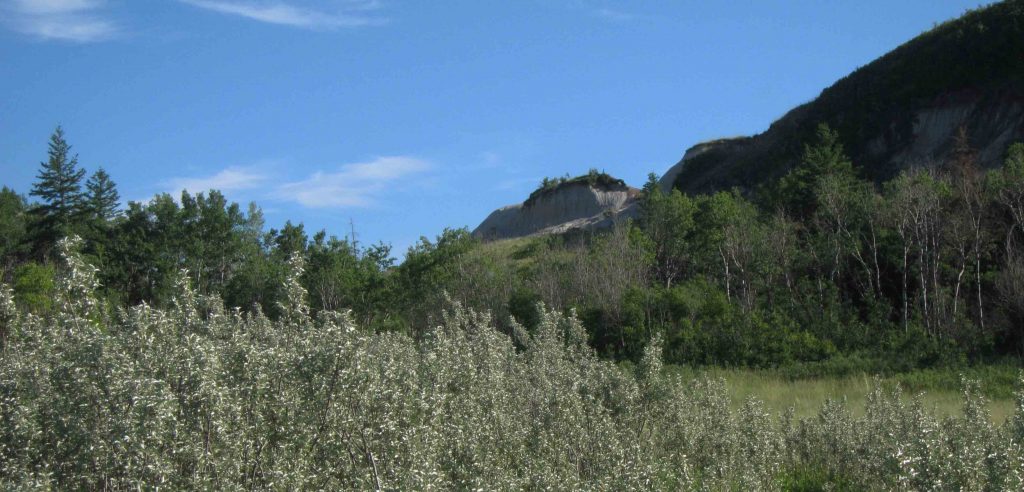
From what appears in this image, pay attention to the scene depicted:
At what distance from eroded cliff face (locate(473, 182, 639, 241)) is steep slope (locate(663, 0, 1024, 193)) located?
14264 mm

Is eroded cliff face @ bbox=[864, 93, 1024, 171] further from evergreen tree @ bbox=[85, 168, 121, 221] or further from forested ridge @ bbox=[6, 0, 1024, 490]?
evergreen tree @ bbox=[85, 168, 121, 221]

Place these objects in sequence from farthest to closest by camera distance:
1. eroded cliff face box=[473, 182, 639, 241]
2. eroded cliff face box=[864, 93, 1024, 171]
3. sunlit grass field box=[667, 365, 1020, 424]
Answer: eroded cliff face box=[473, 182, 639, 241]
eroded cliff face box=[864, 93, 1024, 171]
sunlit grass field box=[667, 365, 1020, 424]

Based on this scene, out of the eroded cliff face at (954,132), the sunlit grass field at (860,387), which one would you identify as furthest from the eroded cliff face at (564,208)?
Answer: the sunlit grass field at (860,387)

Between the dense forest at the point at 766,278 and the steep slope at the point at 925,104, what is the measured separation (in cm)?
397

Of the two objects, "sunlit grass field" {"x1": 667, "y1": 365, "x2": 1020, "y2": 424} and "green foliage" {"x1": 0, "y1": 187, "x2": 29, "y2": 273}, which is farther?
"green foliage" {"x1": 0, "y1": 187, "x2": 29, "y2": 273}

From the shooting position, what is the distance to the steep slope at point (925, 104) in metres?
53.5

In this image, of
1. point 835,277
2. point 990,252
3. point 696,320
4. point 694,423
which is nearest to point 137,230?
point 696,320

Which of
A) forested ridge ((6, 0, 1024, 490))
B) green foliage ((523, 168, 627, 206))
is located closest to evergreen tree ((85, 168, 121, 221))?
forested ridge ((6, 0, 1024, 490))

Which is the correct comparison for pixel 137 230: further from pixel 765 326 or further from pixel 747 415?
pixel 747 415

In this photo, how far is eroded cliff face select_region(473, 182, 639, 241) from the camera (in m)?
81.4

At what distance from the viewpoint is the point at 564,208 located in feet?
281

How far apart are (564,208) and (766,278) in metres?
46.7

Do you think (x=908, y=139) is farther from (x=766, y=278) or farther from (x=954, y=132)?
(x=766, y=278)

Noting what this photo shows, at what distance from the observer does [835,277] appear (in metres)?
38.8
